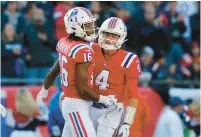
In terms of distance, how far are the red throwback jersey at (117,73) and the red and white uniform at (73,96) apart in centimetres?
20

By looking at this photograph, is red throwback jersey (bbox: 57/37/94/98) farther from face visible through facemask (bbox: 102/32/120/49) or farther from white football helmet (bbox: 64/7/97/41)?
face visible through facemask (bbox: 102/32/120/49)

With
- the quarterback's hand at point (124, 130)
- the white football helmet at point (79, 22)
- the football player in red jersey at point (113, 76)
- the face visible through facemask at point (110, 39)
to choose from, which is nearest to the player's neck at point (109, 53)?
the football player in red jersey at point (113, 76)

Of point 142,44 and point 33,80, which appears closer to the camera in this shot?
point 33,80

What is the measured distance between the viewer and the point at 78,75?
701 centimetres

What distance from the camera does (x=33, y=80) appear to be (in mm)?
10742

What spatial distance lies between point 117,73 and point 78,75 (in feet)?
1.59

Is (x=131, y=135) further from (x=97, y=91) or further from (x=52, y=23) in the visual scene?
(x=52, y=23)

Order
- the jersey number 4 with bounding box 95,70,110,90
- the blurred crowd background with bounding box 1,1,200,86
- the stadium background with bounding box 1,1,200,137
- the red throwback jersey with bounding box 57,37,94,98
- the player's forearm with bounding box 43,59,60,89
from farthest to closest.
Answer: the blurred crowd background with bounding box 1,1,200,86 < the stadium background with bounding box 1,1,200,137 < the player's forearm with bounding box 43,59,60,89 < the jersey number 4 with bounding box 95,70,110,90 < the red throwback jersey with bounding box 57,37,94,98

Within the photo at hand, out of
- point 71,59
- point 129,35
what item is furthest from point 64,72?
point 129,35

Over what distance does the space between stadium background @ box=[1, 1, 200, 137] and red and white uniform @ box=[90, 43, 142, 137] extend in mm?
3013

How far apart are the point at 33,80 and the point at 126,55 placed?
3.63 metres

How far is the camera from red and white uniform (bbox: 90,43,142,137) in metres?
7.27

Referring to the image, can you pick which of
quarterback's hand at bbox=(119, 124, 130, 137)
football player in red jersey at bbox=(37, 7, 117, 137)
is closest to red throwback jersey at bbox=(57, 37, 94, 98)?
football player in red jersey at bbox=(37, 7, 117, 137)

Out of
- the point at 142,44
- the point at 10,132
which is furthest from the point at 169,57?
the point at 10,132
